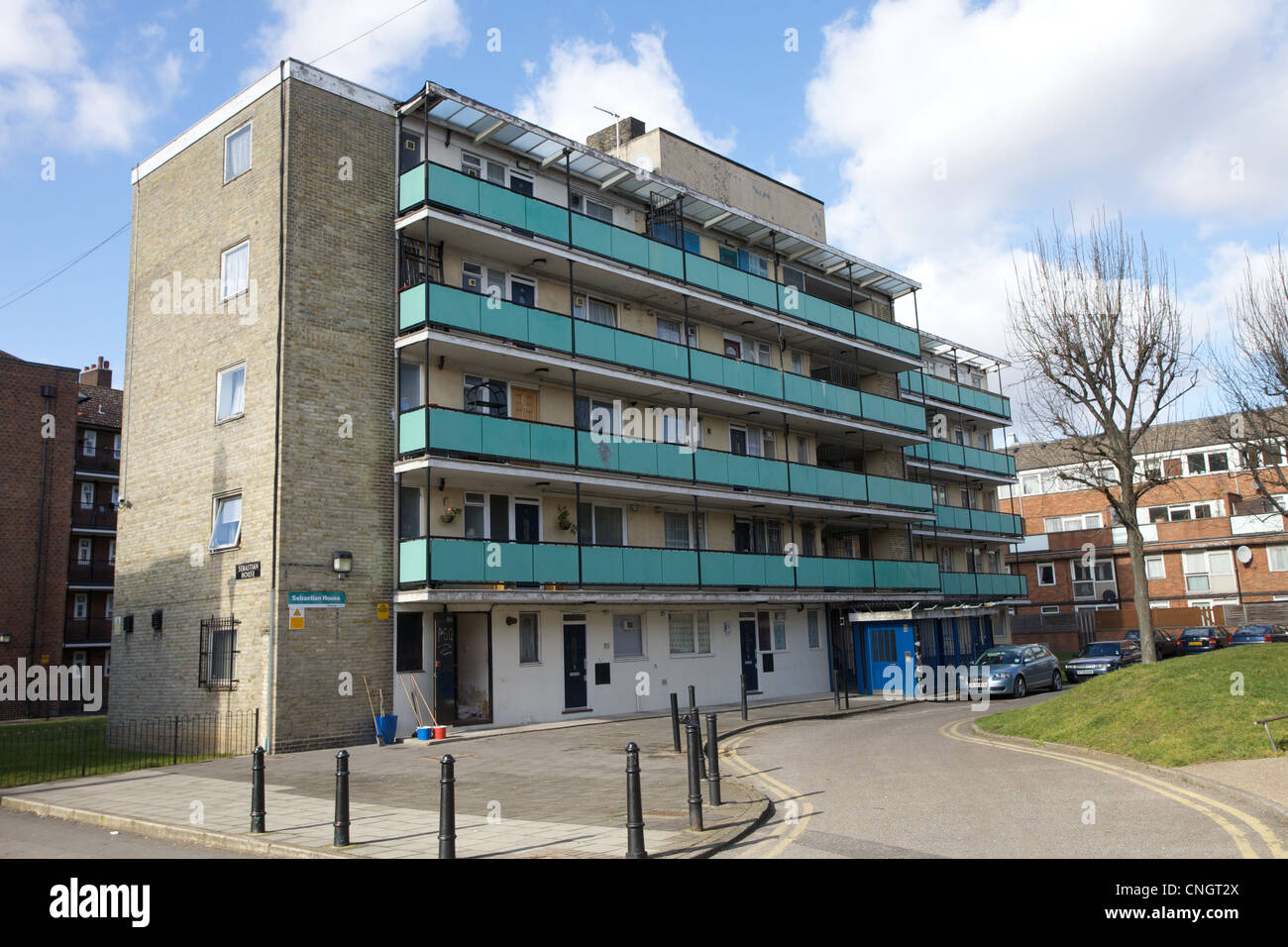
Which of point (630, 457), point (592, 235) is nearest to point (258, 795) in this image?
point (630, 457)

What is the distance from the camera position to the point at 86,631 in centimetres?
4581

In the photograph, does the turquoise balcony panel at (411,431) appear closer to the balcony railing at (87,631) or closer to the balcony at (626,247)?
the balcony at (626,247)

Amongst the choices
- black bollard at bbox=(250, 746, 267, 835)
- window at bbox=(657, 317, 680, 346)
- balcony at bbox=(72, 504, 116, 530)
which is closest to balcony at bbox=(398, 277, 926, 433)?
window at bbox=(657, 317, 680, 346)

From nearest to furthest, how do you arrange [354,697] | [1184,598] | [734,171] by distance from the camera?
[354,697] < [734,171] < [1184,598]

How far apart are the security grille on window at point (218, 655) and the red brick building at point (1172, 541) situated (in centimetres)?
4208

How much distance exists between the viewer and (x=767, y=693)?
105ft

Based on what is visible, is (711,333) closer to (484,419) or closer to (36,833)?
(484,419)

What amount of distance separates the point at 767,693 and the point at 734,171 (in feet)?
60.1

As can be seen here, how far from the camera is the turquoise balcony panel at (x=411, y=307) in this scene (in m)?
22.7

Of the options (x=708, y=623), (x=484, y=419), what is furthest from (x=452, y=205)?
(x=708, y=623)

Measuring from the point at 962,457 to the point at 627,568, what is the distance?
2404cm

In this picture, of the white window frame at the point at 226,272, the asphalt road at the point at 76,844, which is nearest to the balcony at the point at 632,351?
the white window frame at the point at 226,272

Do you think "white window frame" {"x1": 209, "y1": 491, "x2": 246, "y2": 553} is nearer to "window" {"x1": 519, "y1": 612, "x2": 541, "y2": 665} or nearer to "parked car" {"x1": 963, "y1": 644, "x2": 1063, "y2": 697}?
"window" {"x1": 519, "y1": 612, "x2": 541, "y2": 665}

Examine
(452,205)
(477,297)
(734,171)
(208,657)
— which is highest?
(734,171)
